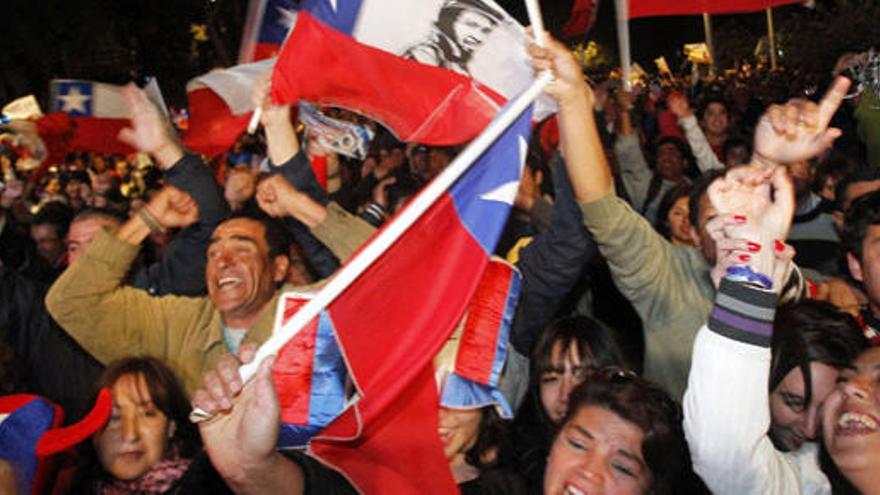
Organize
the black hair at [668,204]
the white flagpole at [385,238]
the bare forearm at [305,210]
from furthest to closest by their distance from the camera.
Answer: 1. the black hair at [668,204]
2. the bare forearm at [305,210]
3. the white flagpole at [385,238]

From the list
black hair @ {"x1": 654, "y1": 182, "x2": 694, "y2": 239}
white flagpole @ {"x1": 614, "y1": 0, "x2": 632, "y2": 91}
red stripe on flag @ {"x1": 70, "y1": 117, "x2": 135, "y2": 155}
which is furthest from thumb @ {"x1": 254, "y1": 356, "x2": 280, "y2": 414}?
red stripe on flag @ {"x1": 70, "y1": 117, "x2": 135, "y2": 155}

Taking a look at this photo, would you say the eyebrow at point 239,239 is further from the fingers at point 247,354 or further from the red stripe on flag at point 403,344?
the fingers at point 247,354

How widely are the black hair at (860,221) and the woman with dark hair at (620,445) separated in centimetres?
99

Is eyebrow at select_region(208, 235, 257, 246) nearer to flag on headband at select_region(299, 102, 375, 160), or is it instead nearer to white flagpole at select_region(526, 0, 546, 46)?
flag on headband at select_region(299, 102, 375, 160)

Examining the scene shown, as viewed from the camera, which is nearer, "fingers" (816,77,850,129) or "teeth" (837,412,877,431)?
"teeth" (837,412,877,431)

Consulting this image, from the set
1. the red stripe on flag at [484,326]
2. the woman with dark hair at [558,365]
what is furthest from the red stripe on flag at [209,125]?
the woman with dark hair at [558,365]

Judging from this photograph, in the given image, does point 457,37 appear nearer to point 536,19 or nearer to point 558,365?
point 536,19

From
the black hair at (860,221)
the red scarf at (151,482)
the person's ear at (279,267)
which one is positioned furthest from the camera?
the person's ear at (279,267)

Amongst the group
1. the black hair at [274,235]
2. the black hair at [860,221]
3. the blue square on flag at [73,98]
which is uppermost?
the black hair at [860,221]

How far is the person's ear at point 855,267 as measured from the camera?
3.25 metres

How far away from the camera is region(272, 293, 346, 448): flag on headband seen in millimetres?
2629

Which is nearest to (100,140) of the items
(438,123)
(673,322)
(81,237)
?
(81,237)

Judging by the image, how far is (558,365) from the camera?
3232 millimetres

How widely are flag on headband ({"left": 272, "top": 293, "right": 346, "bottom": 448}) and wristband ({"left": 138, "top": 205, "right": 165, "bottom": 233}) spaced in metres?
1.26
